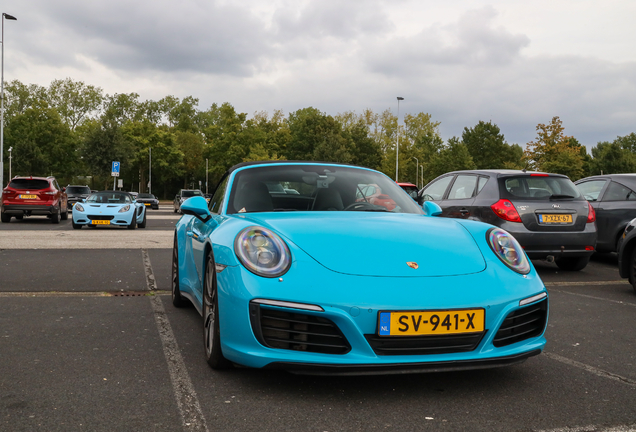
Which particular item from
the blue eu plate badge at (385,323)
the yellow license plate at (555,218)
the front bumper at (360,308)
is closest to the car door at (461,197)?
the yellow license plate at (555,218)

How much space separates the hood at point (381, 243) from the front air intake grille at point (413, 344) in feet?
1.08

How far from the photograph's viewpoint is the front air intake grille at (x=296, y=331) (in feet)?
10.3

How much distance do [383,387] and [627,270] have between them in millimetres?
4761

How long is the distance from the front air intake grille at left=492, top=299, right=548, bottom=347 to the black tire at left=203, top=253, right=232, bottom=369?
Result: 1497 mm

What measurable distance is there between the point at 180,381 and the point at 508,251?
2001mm

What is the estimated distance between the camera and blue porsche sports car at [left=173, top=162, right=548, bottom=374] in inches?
122

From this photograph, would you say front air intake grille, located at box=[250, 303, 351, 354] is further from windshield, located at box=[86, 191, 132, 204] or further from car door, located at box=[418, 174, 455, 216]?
windshield, located at box=[86, 191, 132, 204]

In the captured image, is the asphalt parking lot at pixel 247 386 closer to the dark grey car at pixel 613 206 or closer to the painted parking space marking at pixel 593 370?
the painted parking space marking at pixel 593 370

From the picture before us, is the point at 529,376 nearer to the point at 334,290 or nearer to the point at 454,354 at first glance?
the point at 454,354

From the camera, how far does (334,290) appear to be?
315 cm

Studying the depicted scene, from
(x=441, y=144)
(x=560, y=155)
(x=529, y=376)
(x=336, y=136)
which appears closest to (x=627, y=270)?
(x=529, y=376)

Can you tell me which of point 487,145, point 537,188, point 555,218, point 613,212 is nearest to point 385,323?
point 555,218

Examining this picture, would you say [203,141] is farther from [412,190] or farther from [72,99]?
[412,190]

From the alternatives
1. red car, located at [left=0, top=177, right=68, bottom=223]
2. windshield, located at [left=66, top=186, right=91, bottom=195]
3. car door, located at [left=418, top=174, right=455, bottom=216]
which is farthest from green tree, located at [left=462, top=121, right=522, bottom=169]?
car door, located at [left=418, top=174, right=455, bottom=216]
